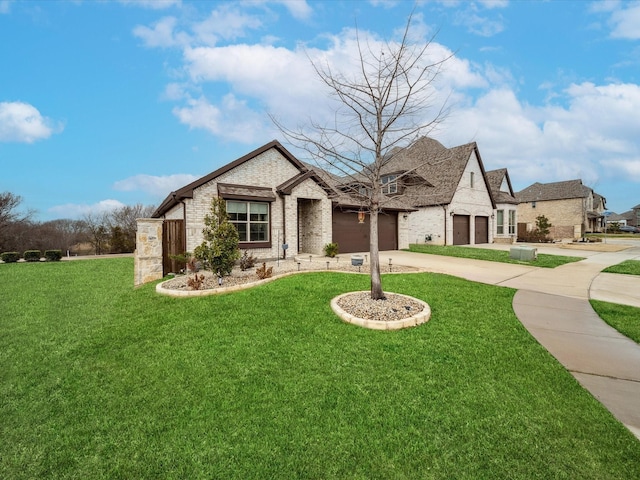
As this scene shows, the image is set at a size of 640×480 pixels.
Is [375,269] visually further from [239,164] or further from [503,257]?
[503,257]

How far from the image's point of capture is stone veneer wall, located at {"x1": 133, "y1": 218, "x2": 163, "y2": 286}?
32.9ft

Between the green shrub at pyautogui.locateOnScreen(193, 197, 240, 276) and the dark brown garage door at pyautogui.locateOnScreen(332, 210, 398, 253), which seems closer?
the green shrub at pyautogui.locateOnScreen(193, 197, 240, 276)

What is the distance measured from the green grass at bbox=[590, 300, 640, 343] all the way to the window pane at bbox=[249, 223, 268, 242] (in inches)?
470

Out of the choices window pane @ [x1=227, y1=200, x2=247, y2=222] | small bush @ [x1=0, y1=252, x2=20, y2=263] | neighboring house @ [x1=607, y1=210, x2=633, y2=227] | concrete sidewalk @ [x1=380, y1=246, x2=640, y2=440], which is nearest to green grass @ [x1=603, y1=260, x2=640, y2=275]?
concrete sidewalk @ [x1=380, y1=246, x2=640, y2=440]

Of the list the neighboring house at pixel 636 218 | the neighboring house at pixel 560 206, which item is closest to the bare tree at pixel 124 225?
the neighboring house at pixel 560 206

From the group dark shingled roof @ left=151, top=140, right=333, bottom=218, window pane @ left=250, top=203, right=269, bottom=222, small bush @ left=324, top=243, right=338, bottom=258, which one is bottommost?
small bush @ left=324, top=243, right=338, bottom=258

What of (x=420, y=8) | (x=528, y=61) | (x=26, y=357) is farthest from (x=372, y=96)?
(x=528, y=61)

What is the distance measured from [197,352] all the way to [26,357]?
2.89 metres

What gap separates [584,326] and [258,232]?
468 inches

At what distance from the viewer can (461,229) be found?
81.4 ft

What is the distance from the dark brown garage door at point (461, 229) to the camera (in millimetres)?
24091

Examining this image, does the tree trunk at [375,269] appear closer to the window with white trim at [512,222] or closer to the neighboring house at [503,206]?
the neighboring house at [503,206]

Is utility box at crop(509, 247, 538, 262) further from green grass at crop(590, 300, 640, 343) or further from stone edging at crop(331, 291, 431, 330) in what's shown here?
stone edging at crop(331, 291, 431, 330)

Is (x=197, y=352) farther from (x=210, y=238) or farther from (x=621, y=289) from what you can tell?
(x=621, y=289)
